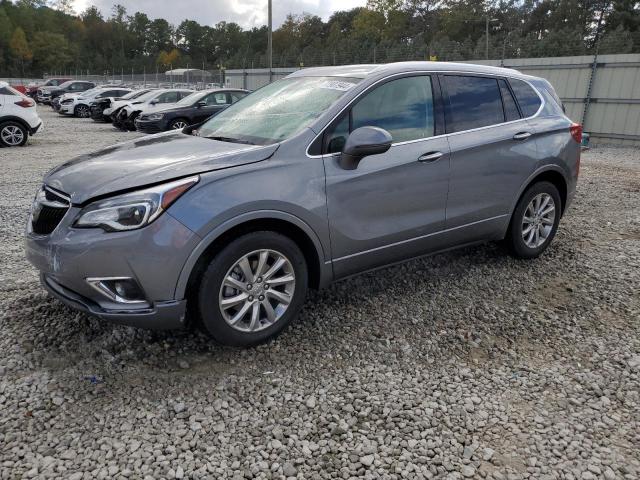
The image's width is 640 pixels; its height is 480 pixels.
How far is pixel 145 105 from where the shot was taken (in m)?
18.4

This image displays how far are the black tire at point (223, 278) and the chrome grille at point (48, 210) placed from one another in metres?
0.92

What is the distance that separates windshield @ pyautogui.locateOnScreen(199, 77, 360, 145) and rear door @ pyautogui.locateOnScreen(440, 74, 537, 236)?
3.13 feet

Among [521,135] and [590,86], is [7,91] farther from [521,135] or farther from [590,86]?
[590,86]

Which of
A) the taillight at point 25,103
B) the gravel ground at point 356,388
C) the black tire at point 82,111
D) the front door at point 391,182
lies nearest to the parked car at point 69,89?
the black tire at point 82,111

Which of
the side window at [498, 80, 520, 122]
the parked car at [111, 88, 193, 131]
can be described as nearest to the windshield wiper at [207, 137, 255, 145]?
the side window at [498, 80, 520, 122]

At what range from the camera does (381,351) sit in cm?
345

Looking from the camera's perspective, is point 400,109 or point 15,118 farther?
point 15,118

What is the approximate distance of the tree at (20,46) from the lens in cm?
8862

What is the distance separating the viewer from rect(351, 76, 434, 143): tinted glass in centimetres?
370

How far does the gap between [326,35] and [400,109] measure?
9881 cm

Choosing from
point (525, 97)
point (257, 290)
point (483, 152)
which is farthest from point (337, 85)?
point (525, 97)

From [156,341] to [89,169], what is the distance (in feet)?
3.80

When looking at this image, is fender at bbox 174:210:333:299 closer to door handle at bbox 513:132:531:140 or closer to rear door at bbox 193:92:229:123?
door handle at bbox 513:132:531:140

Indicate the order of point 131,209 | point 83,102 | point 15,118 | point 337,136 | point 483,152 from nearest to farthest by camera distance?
point 131,209, point 337,136, point 483,152, point 15,118, point 83,102
